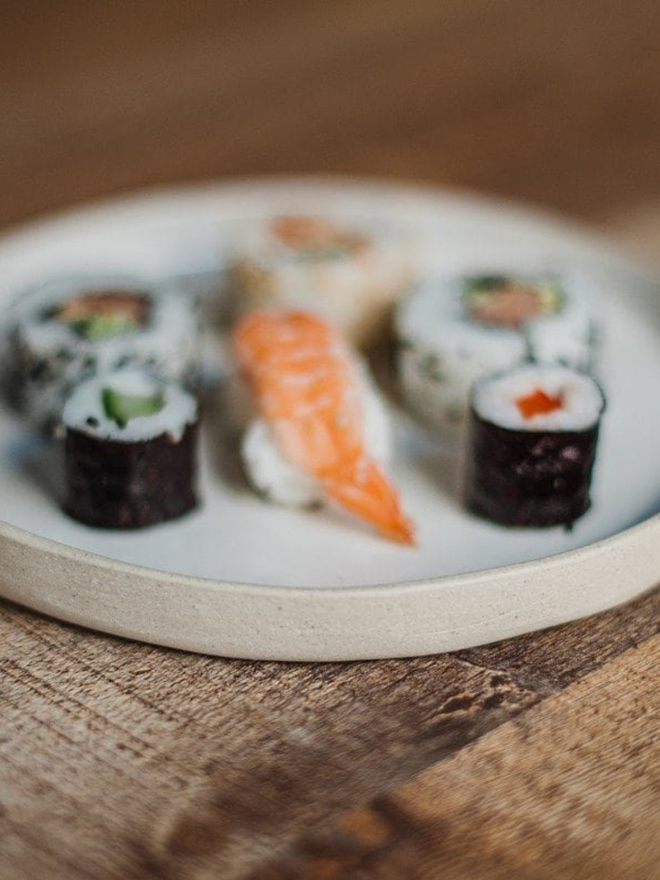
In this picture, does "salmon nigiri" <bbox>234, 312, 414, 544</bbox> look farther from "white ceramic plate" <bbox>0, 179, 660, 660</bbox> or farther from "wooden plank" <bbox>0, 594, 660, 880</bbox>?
"wooden plank" <bbox>0, 594, 660, 880</bbox>

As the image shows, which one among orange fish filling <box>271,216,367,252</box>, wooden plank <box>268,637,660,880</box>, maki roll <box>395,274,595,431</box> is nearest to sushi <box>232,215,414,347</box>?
orange fish filling <box>271,216,367,252</box>

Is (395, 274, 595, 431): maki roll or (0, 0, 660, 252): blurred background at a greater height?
(0, 0, 660, 252): blurred background

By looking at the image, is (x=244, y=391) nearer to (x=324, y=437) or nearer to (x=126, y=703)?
(x=324, y=437)

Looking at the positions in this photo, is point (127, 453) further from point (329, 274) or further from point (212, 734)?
point (329, 274)

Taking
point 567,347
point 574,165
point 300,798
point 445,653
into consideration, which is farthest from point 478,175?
point 300,798

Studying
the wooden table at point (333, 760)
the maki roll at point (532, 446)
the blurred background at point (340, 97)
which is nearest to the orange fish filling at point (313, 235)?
the maki roll at point (532, 446)

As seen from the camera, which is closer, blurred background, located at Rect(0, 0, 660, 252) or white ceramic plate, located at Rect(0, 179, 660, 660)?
white ceramic plate, located at Rect(0, 179, 660, 660)
